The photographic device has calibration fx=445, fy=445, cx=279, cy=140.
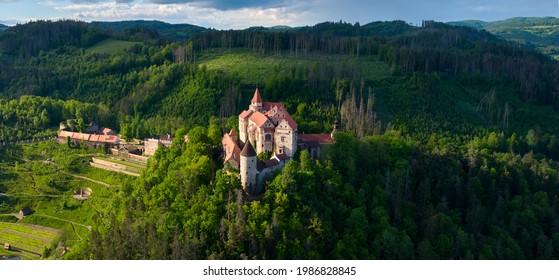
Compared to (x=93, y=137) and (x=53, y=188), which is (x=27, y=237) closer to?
(x=53, y=188)

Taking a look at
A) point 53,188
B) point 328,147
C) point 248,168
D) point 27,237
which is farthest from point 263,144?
point 53,188

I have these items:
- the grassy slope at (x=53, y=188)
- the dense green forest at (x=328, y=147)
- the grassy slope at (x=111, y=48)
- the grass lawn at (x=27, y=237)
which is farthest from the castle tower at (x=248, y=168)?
the grassy slope at (x=111, y=48)

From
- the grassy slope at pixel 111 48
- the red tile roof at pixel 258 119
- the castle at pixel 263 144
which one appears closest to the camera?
the castle at pixel 263 144

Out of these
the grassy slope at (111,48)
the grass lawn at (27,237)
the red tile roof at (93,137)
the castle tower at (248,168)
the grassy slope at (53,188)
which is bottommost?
the grass lawn at (27,237)

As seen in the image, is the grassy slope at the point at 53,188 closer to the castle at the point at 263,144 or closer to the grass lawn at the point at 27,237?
the grass lawn at the point at 27,237

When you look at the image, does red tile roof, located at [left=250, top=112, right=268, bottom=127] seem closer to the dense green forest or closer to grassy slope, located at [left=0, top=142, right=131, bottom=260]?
the dense green forest

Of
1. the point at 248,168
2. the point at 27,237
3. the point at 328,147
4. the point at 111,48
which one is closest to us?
the point at 248,168

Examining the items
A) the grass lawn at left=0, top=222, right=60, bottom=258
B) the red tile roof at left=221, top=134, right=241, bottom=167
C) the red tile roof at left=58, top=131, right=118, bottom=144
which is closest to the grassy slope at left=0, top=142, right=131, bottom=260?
the grass lawn at left=0, top=222, right=60, bottom=258
